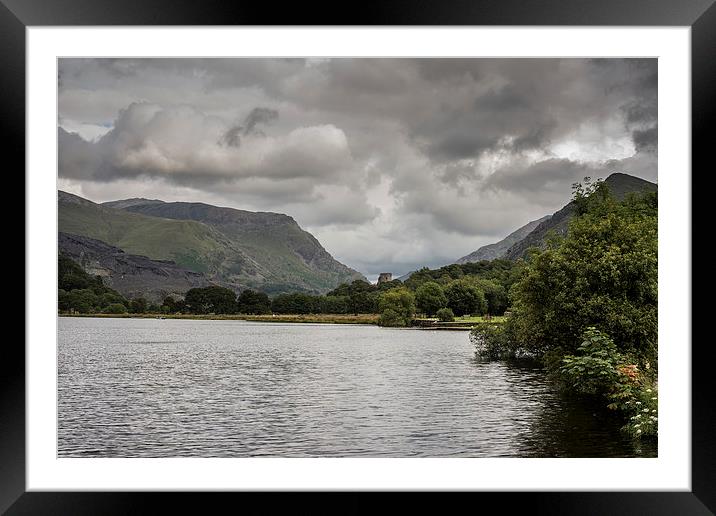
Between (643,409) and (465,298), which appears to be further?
(465,298)

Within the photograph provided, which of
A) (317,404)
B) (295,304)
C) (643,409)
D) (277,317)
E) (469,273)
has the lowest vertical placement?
(317,404)

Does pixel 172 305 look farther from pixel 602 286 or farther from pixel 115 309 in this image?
pixel 602 286

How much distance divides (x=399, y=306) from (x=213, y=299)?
10.7 metres

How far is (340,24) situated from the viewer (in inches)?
138

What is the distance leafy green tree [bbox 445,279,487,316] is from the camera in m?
29.9

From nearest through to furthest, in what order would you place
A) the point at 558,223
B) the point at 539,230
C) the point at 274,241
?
1. the point at 558,223
2. the point at 539,230
3. the point at 274,241

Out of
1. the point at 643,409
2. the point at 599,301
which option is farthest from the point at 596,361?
the point at 643,409

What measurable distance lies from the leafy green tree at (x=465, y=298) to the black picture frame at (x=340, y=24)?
2600 centimetres

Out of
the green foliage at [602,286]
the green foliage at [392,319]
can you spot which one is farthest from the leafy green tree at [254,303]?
the green foliage at [602,286]

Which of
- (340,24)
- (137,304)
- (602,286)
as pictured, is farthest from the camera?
(137,304)

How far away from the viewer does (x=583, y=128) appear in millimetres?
37156

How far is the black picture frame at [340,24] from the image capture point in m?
3.50

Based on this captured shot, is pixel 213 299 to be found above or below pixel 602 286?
below
